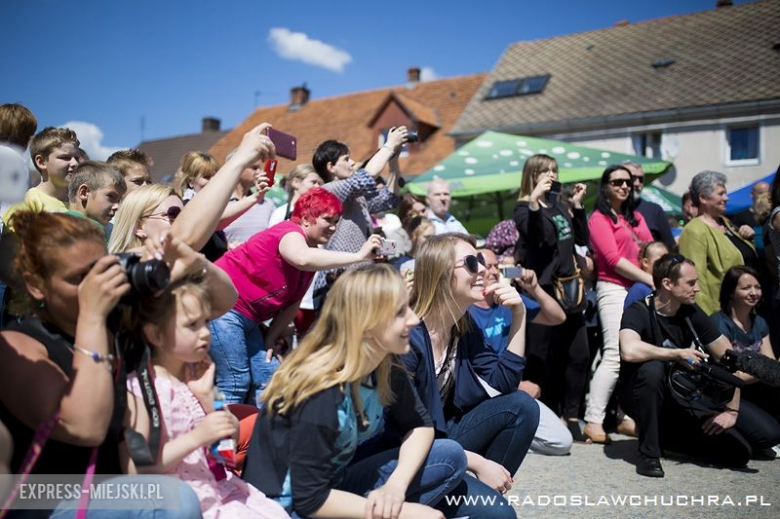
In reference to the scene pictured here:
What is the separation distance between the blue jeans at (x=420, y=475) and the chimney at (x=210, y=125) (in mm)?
44157

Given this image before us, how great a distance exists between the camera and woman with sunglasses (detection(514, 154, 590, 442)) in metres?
5.08

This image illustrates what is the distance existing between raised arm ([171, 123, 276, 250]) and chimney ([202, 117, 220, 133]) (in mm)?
43875

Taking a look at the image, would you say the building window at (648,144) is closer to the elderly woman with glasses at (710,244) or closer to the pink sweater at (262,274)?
the elderly woman with glasses at (710,244)

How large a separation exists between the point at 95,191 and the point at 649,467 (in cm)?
365

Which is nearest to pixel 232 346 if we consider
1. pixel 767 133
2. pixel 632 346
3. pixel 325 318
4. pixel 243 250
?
pixel 243 250

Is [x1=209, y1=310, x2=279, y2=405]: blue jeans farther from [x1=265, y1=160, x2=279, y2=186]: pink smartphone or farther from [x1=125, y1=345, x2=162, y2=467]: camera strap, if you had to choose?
[x1=125, y1=345, x2=162, y2=467]: camera strap

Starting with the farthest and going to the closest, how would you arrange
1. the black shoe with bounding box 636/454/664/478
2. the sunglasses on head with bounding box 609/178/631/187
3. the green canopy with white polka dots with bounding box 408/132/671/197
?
the green canopy with white polka dots with bounding box 408/132/671/197 → the sunglasses on head with bounding box 609/178/631/187 → the black shoe with bounding box 636/454/664/478

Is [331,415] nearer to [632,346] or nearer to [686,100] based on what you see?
[632,346]

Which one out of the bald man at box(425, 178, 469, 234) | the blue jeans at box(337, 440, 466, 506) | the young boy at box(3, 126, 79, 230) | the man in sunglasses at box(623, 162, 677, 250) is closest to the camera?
the blue jeans at box(337, 440, 466, 506)

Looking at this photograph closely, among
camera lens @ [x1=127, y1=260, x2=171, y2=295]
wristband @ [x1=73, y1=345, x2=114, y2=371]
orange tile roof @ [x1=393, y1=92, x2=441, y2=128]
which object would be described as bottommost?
wristband @ [x1=73, y1=345, x2=114, y2=371]

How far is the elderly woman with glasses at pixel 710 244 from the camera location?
542 cm

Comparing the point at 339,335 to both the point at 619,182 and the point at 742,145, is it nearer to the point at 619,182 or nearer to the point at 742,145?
the point at 619,182

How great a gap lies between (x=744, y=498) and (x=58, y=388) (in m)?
3.60

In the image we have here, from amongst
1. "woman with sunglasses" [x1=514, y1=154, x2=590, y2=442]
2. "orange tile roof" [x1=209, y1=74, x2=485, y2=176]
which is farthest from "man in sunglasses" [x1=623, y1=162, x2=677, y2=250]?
"orange tile roof" [x1=209, y1=74, x2=485, y2=176]
